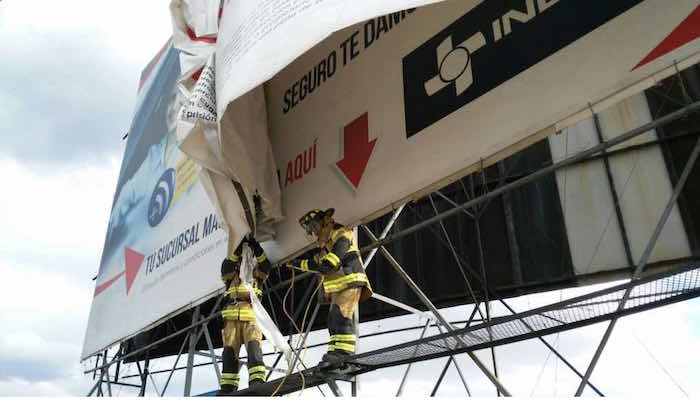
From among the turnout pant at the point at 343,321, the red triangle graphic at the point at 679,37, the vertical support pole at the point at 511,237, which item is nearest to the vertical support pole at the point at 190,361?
the turnout pant at the point at 343,321

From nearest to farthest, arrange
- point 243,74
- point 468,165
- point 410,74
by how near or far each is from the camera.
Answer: point 243,74
point 468,165
point 410,74

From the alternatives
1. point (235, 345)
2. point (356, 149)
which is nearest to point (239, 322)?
point (235, 345)

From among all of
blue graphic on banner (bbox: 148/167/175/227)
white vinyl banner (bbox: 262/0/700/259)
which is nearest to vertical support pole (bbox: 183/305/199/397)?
blue graphic on banner (bbox: 148/167/175/227)

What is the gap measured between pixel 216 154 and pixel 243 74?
5.40 feet

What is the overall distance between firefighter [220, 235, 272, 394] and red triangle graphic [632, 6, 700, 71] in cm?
388

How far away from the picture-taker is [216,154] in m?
5.01

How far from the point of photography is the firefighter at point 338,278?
4.50 meters

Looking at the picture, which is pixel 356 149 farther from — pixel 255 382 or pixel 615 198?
pixel 615 198

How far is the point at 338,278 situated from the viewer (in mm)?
4715

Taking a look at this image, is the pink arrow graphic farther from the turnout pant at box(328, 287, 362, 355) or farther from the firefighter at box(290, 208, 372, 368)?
the turnout pant at box(328, 287, 362, 355)

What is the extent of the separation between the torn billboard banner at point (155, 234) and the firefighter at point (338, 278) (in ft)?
6.74

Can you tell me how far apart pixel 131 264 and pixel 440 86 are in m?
6.66

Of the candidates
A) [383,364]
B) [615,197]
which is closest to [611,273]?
[615,197]

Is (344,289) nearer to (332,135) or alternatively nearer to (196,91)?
(332,135)
